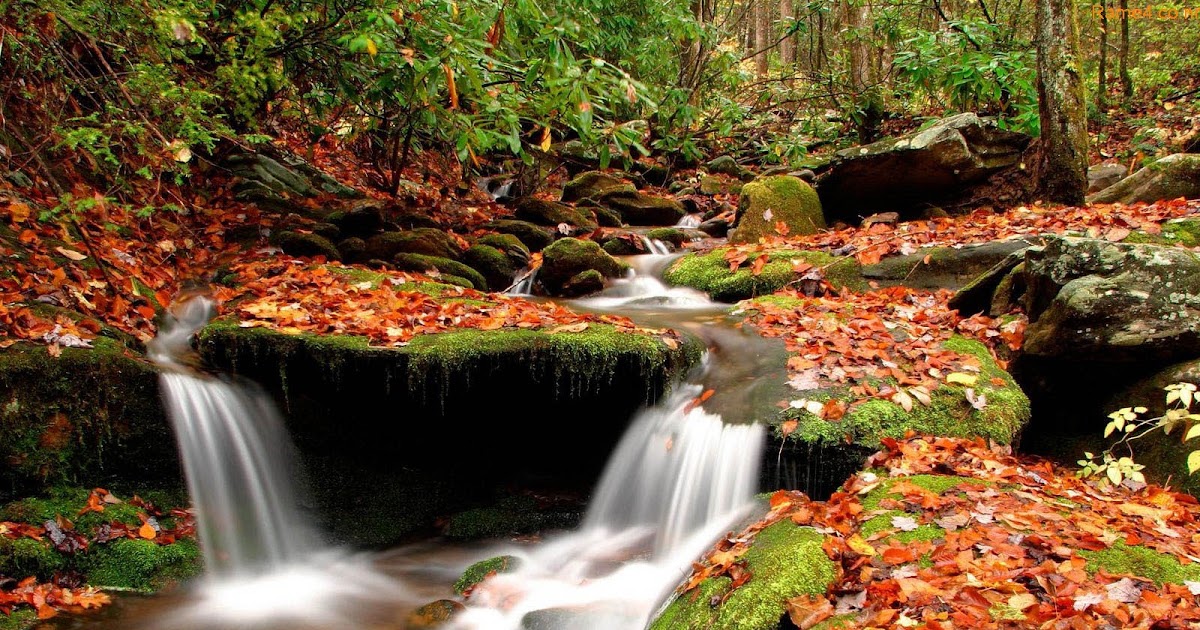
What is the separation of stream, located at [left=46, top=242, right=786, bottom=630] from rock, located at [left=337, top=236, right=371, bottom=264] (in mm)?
2451

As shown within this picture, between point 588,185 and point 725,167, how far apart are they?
382 centimetres

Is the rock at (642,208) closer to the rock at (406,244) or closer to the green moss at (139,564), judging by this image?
the rock at (406,244)

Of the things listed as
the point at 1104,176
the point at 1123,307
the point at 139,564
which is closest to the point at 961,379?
the point at 1123,307

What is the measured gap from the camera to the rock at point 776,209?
1039cm

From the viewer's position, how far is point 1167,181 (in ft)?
29.6

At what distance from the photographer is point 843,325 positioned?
234 inches

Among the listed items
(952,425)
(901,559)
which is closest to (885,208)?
(952,425)

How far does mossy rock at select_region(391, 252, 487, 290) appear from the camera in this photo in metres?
8.01

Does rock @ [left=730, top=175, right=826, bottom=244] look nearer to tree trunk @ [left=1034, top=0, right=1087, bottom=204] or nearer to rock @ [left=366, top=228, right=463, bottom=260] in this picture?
tree trunk @ [left=1034, top=0, right=1087, bottom=204]

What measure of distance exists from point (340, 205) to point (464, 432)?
17.0ft

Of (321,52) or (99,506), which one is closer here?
(99,506)

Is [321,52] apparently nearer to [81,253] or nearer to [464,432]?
[81,253]

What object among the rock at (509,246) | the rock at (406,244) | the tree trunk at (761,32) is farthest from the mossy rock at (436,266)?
the tree trunk at (761,32)

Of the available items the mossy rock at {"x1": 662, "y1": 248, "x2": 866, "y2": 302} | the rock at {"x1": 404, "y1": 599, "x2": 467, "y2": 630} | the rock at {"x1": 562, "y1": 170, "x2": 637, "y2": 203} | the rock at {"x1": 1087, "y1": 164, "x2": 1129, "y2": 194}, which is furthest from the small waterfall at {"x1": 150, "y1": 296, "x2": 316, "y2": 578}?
the rock at {"x1": 1087, "y1": 164, "x2": 1129, "y2": 194}
